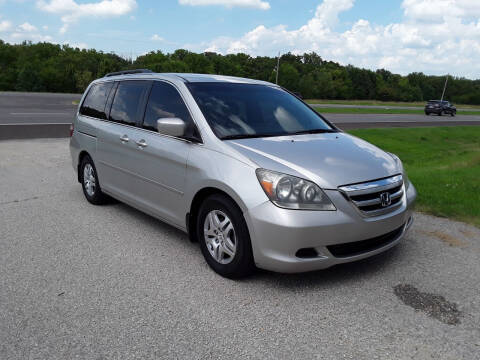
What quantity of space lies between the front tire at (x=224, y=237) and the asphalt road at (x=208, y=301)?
0.13 meters

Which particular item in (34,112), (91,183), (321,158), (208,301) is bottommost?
(34,112)

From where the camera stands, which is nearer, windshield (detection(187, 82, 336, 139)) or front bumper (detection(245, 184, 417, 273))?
front bumper (detection(245, 184, 417, 273))

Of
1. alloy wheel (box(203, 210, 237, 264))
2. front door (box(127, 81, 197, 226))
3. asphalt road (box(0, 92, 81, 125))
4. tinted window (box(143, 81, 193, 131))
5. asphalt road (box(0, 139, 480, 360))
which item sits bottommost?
asphalt road (box(0, 92, 81, 125))

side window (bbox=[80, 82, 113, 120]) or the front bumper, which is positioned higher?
side window (bbox=[80, 82, 113, 120])

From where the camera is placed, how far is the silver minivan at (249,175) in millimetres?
3316

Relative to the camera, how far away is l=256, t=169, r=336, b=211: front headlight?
130 inches

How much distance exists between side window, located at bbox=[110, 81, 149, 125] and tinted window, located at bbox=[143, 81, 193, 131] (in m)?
0.21

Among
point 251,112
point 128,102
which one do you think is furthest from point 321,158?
point 128,102

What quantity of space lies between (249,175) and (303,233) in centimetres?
63

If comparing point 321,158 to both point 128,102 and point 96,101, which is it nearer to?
point 128,102

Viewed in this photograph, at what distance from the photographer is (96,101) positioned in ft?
19.5

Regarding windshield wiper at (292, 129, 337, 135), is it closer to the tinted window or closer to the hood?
the hood

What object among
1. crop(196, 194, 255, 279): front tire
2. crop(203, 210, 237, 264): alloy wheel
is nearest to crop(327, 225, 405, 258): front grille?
crop(196, 194, 255, 279): front tire

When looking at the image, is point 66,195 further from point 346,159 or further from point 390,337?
point 390,337
